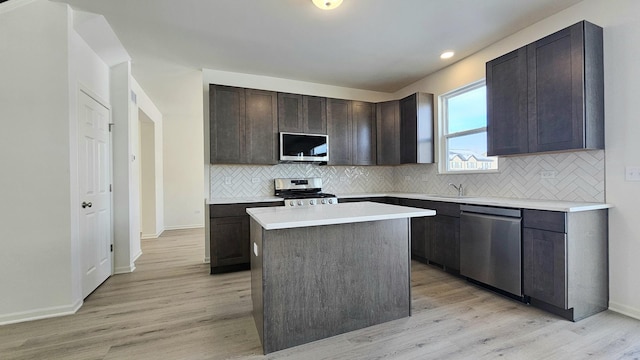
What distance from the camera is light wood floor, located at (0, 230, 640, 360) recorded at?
6.03 ft

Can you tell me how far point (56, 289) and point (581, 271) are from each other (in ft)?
14.6

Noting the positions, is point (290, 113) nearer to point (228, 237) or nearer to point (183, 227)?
point (228, 237)

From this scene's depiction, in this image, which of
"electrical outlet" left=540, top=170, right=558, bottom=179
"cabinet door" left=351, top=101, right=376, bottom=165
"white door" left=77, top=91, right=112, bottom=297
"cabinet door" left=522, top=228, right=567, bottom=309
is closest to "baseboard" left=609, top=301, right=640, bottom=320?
"cabinet door" left=522, top=228, right=567, bottom=309

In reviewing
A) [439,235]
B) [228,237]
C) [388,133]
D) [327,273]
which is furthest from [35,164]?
[388,133]

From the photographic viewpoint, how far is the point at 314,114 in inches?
170

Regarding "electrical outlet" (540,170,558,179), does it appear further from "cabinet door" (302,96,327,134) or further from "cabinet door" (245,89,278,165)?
"cabinet door" (245,89,278,165)

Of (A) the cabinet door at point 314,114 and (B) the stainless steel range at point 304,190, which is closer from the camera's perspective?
(B) the stainless steel range at point 304,190

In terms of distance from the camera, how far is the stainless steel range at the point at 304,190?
13.0ft

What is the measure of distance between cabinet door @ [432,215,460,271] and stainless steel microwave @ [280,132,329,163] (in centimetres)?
191

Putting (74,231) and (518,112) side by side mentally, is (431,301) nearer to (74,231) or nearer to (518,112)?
(518,112)

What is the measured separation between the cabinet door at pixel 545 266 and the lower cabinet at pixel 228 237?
3.00 m

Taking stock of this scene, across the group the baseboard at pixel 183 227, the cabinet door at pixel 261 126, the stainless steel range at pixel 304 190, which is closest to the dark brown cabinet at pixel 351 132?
the stainless steel range at pixel 304 190

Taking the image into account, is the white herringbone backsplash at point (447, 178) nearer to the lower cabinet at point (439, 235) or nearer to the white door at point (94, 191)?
the lower cabinet at point (439, 235)

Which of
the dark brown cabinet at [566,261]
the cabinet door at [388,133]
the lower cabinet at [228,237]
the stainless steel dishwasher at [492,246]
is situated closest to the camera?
the dark brown cabinet at [566,261]
